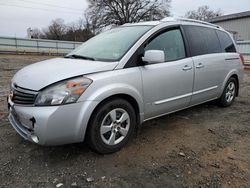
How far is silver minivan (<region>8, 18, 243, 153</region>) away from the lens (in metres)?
2.34

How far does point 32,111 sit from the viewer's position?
2307 millimetres

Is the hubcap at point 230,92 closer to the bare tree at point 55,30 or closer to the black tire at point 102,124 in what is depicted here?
the black tire at point 102,124

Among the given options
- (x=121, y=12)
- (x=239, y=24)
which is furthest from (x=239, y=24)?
(x=121, y=12)

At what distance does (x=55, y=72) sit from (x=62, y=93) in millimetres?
336

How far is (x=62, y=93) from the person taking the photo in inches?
91.9

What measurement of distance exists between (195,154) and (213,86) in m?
1.75

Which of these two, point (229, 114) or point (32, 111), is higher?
point (32, 111)

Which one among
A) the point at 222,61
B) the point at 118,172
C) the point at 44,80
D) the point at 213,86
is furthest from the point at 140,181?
the point at 222,61

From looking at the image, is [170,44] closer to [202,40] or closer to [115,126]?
[202,40]

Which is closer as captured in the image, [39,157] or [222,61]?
[39,157]

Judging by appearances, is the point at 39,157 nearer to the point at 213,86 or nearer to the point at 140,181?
the point at 140,181

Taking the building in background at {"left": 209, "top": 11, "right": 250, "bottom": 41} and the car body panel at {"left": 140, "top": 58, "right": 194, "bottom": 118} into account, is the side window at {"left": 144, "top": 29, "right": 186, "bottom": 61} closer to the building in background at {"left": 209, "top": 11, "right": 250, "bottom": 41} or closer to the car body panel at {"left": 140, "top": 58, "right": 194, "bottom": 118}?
the car body panel at {"left": 140, "top": 58, "right": 194, "bottom": 118}

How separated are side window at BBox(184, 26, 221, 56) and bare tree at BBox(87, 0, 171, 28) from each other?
34.4 meters

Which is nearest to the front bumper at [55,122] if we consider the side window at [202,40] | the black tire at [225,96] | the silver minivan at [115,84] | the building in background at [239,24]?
the silver minivan at [115,84]
